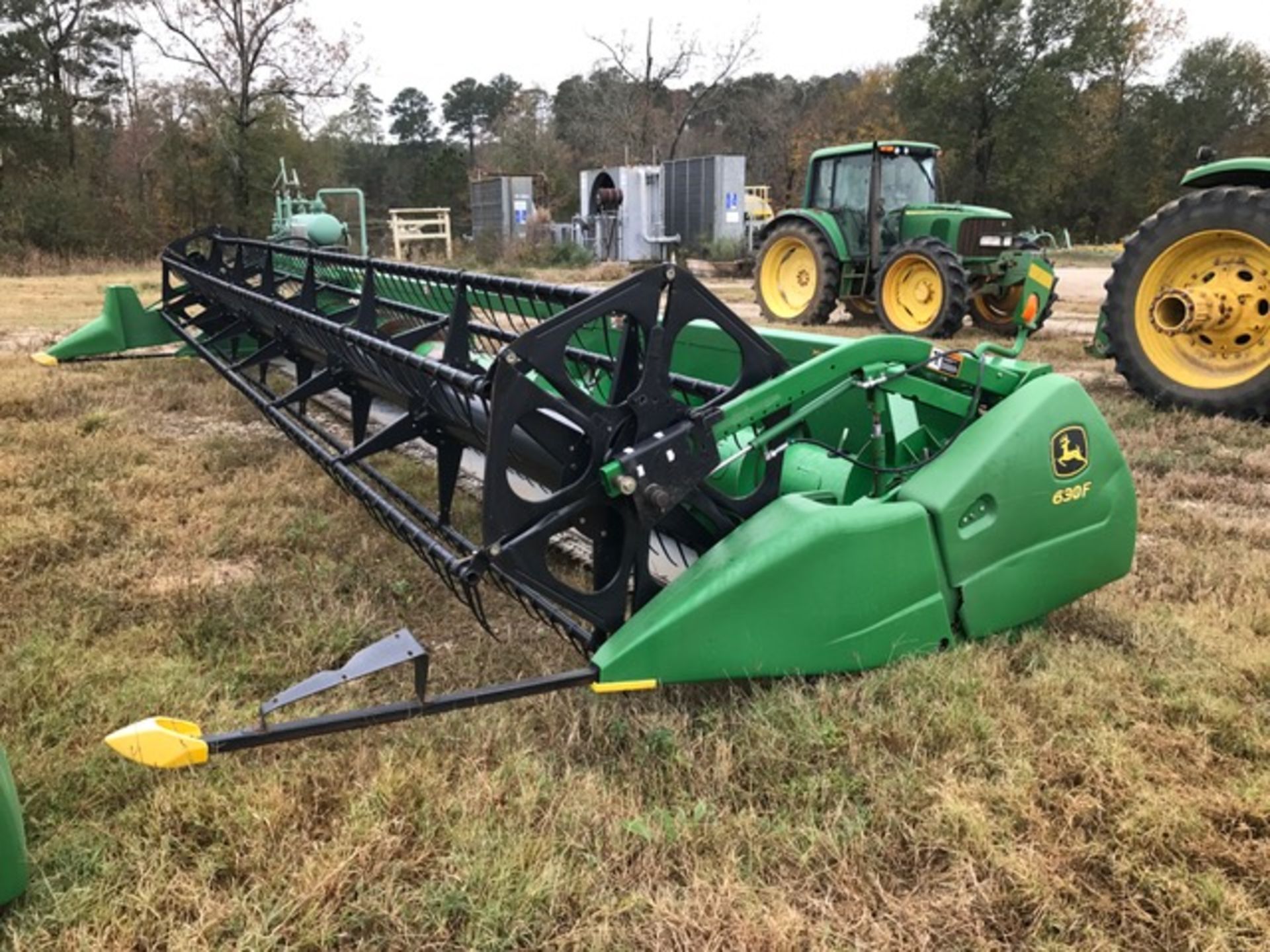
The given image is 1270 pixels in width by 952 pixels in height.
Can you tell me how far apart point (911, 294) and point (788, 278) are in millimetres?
2022

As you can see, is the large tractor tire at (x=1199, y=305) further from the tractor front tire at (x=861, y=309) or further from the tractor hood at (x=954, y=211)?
the tractor front tire at (x=861, y=309)

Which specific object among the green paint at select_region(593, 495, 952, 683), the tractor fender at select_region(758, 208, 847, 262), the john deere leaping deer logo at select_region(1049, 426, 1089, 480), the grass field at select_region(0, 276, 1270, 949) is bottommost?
the grass field at select_region(0, 276, 1270, 949)

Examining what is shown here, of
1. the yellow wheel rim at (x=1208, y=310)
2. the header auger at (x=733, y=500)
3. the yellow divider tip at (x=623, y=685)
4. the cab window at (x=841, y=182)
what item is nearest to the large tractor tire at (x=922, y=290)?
the cab window at (x=841, y=182)

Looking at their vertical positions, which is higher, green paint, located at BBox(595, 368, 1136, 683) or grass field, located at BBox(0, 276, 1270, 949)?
green paint, located at BBox(595, 368, 1136, 683)

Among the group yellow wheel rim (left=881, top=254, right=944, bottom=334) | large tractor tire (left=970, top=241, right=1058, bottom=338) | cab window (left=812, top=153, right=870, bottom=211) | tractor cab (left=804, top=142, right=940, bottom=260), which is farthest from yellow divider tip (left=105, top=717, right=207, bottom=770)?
cab window (left=812, top=153, right=870, bottom=211)

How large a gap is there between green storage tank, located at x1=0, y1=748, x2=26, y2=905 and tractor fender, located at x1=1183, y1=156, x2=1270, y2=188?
6201 mm

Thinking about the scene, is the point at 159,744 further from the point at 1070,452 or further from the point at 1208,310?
the point at 1208,310

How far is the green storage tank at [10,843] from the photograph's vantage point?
62.3 inches

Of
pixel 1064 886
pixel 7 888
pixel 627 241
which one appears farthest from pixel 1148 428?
pixel 627 241

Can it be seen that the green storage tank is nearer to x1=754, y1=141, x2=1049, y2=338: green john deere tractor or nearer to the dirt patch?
the dirt patch

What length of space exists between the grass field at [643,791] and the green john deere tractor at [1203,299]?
276 cm

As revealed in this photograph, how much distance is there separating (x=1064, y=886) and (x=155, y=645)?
247cm

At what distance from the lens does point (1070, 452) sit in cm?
263

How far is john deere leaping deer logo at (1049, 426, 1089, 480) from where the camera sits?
2.60 m
